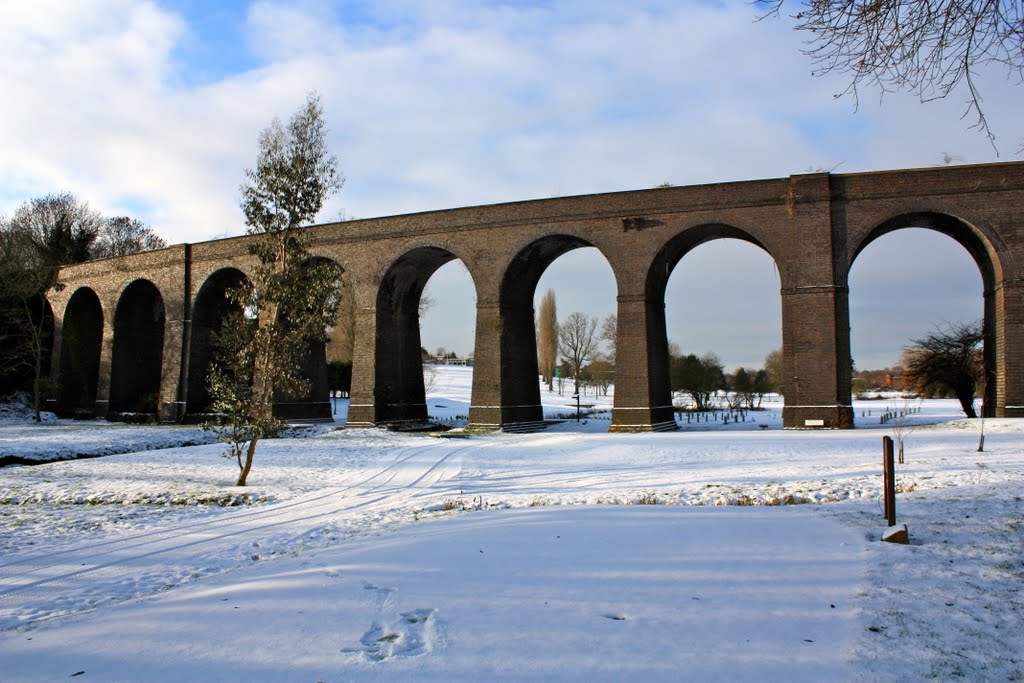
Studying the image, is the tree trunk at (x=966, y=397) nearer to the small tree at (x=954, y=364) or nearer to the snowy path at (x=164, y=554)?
the small tree at (x=954, y=364)

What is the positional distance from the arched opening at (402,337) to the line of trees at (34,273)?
1650cm

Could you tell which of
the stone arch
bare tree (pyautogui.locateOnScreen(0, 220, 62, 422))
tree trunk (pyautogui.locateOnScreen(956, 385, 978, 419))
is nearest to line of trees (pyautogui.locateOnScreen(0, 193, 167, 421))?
bare tree (pyautogui.locateOnScreen(0, 220, 62, 422))

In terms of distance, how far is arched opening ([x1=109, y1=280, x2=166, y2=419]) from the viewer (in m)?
32.4

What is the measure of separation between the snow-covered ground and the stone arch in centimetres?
1438

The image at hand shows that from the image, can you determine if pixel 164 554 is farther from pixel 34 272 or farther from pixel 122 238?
pixel 122 238

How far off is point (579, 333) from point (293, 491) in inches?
2043

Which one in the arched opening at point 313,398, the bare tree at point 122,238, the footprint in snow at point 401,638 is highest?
the bare tree at point 122,238

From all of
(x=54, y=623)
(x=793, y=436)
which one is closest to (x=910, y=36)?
(x=54, y=623)

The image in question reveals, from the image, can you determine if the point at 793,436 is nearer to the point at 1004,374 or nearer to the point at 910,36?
the point at 1004,374

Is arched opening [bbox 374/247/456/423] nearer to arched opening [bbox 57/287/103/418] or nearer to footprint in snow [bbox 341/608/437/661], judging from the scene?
arched opening [bbox 57/287/103/418]

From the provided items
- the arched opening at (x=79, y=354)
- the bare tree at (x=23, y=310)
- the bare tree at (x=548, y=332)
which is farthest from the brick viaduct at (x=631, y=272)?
the bare tree at (x=548, y=332)

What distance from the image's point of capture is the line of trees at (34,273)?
3075cm

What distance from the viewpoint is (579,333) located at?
62.3 meters

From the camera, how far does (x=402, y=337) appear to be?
2688 centimetres
